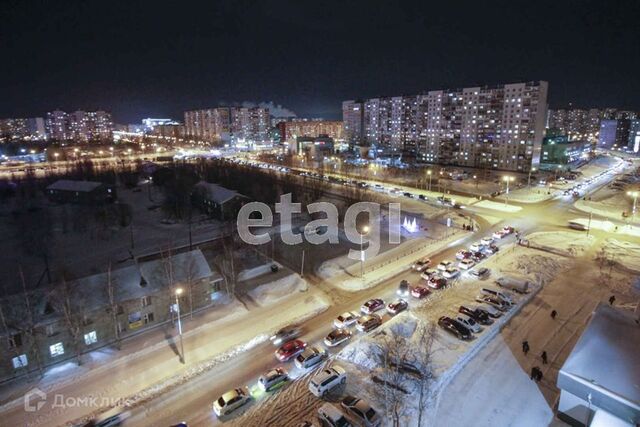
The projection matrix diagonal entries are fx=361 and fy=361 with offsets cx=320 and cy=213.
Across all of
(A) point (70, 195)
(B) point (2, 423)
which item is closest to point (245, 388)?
(B) point (2, 423)

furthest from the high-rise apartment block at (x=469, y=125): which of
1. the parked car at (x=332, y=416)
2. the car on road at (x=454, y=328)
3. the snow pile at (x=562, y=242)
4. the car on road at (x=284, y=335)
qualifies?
the parked car at (x=332, y=416)

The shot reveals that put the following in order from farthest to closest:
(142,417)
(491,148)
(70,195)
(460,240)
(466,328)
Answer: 1. (491,148)
2. (70,195)
3. (460,240)
4. (466,328)
5. (142,417)

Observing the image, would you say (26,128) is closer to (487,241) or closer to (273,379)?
(487,241)

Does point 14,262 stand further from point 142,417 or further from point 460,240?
point 460,240

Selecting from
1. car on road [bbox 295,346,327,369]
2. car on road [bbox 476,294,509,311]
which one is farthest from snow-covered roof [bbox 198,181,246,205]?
car on road [bbox 476,294,509,311]

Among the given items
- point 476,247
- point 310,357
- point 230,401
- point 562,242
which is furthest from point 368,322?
point 562,242

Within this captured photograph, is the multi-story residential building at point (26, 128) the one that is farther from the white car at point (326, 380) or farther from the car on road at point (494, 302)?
the car on road at point (494, 302)
